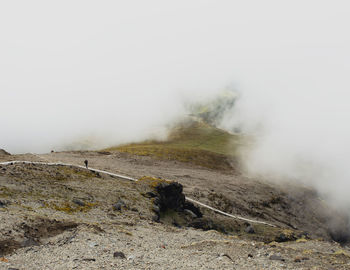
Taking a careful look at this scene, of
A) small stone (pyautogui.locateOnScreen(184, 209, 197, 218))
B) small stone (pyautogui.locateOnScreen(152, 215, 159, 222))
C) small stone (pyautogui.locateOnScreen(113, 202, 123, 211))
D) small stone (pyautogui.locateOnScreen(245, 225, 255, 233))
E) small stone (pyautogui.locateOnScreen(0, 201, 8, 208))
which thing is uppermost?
small stone (pyautogui.locateOnScreen(0, 201, 8, 208))

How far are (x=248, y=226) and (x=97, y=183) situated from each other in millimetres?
39538

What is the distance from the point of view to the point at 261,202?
362 feet

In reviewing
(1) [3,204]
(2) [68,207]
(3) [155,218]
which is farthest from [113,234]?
(3) [155,218]

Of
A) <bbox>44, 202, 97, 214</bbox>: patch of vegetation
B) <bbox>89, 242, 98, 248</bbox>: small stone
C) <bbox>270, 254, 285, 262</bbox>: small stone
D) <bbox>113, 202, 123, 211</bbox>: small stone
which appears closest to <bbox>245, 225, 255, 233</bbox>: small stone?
<bbox>113, 202, 123, 211</bbox>: small stone

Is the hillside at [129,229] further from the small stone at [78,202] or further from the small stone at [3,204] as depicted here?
the small stone at [78,202]

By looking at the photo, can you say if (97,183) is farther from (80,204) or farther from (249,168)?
(249,168)

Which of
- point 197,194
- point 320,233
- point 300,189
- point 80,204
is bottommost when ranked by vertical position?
point 320,233

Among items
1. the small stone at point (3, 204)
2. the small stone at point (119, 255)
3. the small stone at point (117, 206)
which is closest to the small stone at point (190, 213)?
the small stone at point (117, 206)

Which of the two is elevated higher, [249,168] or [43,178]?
[43,178]

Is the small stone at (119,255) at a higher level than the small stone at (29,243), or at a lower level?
lower

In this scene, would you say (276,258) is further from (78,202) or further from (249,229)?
(249,229)

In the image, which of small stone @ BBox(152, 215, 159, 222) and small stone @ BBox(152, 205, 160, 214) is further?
small stone @ BBox(152, 205, 160, 214)

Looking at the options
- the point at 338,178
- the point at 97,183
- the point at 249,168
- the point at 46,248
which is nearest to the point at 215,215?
the point at 97,183

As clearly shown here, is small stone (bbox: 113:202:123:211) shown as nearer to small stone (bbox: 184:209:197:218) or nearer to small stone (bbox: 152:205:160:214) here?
small stone (bbox: 152:205:160:214)
